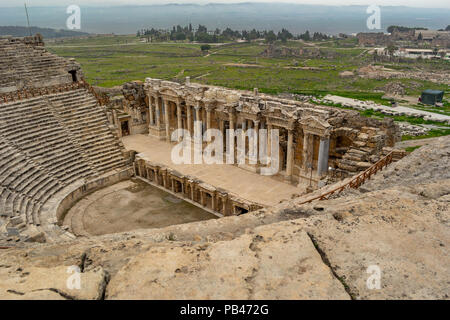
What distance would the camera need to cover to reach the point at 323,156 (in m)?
21.5

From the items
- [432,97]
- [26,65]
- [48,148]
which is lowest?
[432,97]

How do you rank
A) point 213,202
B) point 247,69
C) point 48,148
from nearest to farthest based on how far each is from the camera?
point 213,202, point 48,148, point 247,69

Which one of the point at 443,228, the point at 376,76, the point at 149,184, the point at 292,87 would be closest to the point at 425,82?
the point at 376,76

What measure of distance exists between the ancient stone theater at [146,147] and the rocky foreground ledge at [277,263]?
424 inches

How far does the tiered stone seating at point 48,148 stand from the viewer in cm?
2002

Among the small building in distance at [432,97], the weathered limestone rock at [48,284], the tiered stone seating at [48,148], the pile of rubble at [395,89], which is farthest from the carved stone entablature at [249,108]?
the pile of rubble at [395,89]

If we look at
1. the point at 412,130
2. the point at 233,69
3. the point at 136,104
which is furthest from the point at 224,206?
the point at 233,69

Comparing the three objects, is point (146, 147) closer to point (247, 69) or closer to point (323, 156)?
point (323, 156)

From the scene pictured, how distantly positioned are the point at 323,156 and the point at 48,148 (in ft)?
55.7

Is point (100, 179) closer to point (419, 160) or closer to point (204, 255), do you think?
point (419, 160)

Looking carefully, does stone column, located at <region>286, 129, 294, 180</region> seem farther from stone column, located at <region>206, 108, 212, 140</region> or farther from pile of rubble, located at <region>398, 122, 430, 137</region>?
pile of rubble, located at <region>398, 122, 430, 137</region>

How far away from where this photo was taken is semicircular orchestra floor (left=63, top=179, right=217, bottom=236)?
20297 millimetres

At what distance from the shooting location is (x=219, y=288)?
458cm

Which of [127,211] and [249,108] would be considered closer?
[127,211]
